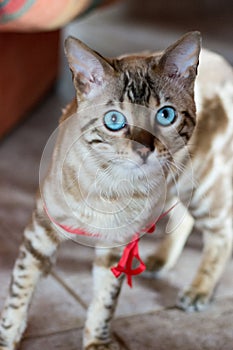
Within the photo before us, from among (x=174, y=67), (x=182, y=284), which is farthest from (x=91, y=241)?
(x=182, y=284)

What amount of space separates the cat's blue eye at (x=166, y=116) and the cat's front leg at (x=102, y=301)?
340 millimetres

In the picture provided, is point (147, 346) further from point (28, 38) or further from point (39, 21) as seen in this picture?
point (28, 38)

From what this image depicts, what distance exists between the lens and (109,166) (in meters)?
1.26

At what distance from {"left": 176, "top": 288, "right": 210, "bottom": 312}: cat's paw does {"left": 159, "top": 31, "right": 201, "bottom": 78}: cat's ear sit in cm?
65

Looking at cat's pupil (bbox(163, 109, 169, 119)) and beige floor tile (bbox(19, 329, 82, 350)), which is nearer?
cat's pupil (bbox(163, 109, 169, 119))

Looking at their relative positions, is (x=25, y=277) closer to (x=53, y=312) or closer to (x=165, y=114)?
(x=53, y=312)

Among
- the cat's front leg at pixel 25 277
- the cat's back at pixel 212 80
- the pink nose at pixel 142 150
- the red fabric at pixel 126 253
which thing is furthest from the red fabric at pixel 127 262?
the cat's back at pixel 212 80

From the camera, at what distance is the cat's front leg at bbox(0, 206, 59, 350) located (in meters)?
1.42

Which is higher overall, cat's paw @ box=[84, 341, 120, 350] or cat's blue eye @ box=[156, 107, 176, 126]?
cat's blue eye @ box=[156, 107, 176, 126]

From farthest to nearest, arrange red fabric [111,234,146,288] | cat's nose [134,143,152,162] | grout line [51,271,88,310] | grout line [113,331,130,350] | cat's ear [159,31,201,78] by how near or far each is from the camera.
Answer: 1. grout line [51,271,88,310]
2. grout line [113,331,130,350]
3. red fabric [111,234,146,288]
4. cat's ear [159,31,201,78]
5. cat's nose [134,143,152,162]

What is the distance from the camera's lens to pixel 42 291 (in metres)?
1.71

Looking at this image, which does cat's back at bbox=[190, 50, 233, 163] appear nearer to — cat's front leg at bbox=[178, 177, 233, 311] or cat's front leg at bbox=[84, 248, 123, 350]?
cat's front leg at bbox=[178, 177, 233, 311]

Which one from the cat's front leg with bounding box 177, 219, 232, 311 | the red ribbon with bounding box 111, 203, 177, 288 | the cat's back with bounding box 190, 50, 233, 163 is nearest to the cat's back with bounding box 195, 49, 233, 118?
the cat's back with bounding box 190, 50, 233, 163

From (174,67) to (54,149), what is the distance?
1.00ft
